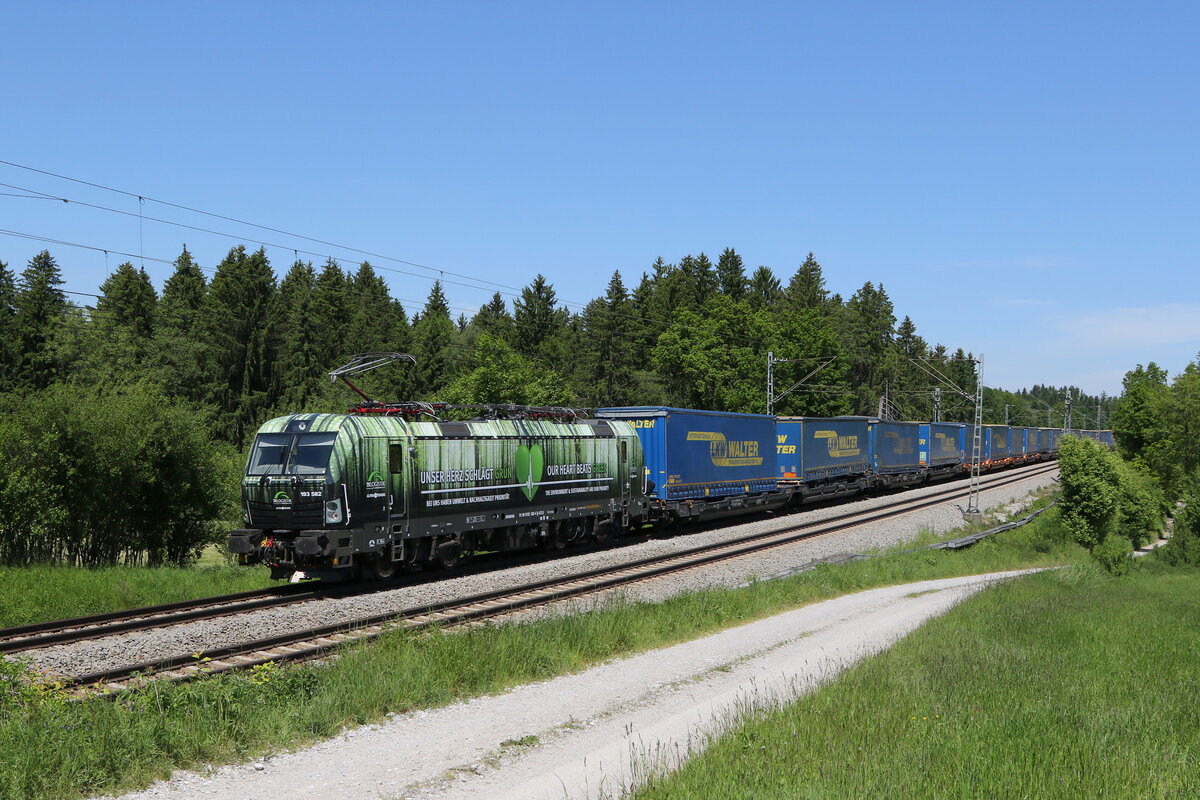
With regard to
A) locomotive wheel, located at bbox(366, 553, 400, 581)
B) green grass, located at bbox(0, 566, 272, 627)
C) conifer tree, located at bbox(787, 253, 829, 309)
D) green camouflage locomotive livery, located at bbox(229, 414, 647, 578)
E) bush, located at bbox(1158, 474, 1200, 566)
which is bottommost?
bush, located at bbox(1158, 474, 1200, 566)

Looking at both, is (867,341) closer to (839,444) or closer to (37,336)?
(839,444)

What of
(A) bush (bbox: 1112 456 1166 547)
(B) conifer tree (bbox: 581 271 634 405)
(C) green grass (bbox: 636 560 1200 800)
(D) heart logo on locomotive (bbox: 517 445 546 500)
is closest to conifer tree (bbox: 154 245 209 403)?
(B) conifer tree (bbox: 581 271 634 405)

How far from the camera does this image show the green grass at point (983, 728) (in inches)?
287

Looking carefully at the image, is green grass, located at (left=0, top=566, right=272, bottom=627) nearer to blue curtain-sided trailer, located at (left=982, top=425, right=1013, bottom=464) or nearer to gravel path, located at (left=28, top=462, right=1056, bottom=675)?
gravel path, located at (left=28, top=462, right=1056, bottom=675)

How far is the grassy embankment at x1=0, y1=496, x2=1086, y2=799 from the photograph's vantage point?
8.25 m

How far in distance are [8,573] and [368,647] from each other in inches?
455

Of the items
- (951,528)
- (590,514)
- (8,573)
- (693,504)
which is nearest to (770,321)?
(951,528)

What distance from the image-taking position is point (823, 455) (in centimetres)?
4150

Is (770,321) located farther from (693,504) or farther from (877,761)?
(877,761)

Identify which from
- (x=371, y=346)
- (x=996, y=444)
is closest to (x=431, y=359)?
(x=371, y=346)

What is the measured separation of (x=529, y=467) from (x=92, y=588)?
10344mm

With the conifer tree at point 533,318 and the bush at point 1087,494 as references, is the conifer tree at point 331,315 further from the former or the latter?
the bush at point 1087,494

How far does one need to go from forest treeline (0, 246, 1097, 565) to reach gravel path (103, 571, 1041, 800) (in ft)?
58.9

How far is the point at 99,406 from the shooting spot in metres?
26.2
